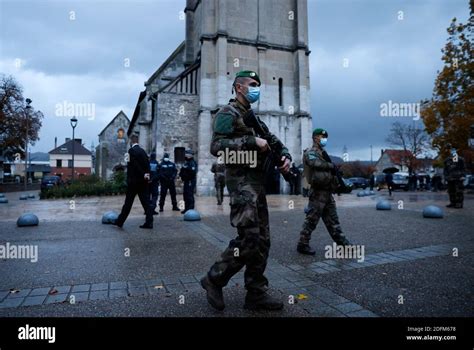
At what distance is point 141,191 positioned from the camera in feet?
A: 24.9

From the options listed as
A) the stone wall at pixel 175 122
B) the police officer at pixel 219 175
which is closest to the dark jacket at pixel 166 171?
the police officer at pixel 219 175

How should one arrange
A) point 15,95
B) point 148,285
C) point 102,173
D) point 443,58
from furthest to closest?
point 102,173
point 15,95
point 443,58
point 148,285

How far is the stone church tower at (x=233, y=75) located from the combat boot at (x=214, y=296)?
771 inches

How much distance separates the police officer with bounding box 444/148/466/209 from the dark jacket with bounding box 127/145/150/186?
1067 cm

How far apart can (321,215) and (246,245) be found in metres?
2.72

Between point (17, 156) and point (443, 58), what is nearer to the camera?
point (443, 58)

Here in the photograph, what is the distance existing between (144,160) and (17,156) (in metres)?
31.6

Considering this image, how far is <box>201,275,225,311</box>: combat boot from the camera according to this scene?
2.82 m

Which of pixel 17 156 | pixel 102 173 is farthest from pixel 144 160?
pixel 102 173

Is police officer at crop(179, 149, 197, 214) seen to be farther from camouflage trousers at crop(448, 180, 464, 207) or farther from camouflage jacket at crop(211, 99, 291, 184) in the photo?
camouflage trousers at crop(448, 180, 464, 207)

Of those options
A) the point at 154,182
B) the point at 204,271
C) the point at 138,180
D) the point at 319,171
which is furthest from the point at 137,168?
the point at 319,171

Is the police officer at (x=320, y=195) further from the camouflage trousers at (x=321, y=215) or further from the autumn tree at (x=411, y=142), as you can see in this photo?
the autumn tree at (x=411, y=142)

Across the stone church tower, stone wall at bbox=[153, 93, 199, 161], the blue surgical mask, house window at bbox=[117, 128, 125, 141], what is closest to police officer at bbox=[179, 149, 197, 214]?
→ the blue surgical mask
